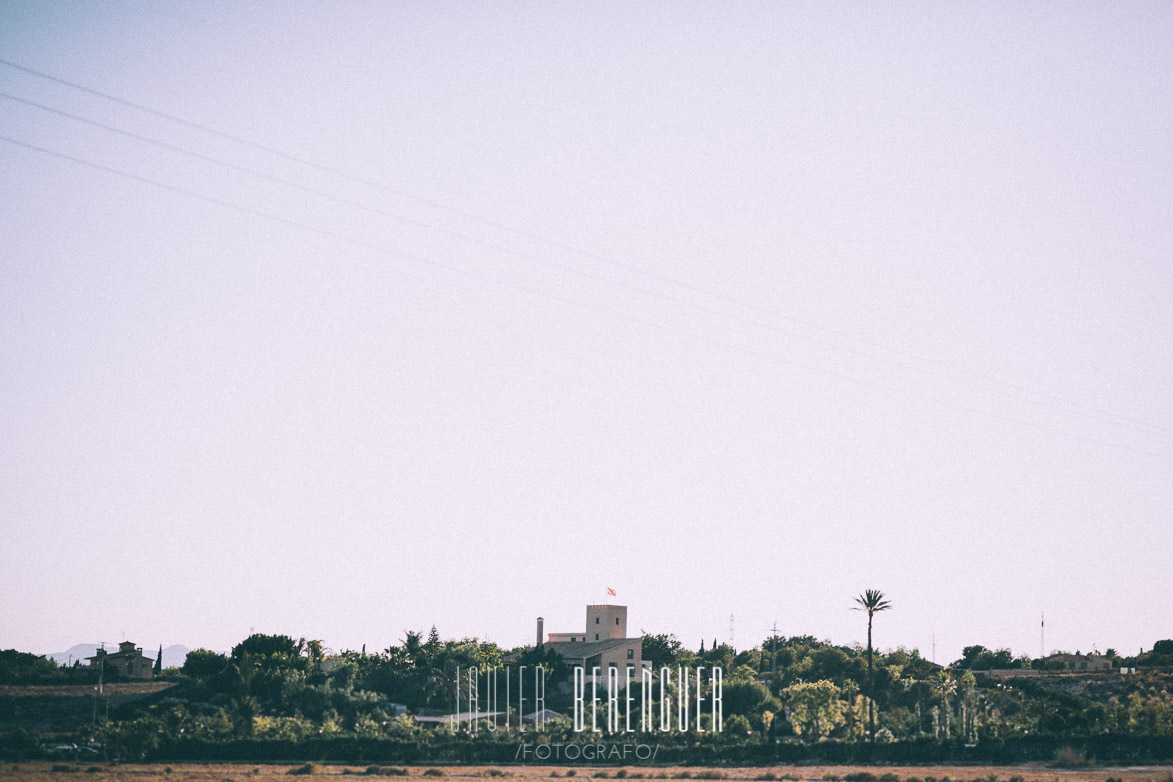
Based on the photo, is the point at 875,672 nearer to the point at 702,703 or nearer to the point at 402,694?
the point at 702,703

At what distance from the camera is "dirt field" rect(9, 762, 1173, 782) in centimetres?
7394

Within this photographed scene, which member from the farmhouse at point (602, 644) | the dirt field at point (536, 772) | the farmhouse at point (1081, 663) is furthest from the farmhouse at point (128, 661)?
the farmhouse at point (1081, 663)

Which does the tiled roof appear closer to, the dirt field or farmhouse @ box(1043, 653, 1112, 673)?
the dirt field

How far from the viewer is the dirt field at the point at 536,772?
7394cm

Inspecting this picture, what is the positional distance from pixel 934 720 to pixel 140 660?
4120 inches

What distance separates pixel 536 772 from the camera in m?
82.8

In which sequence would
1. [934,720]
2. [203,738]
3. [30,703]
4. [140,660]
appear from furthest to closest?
[140,660], [30,703], [934,720], [203,738]

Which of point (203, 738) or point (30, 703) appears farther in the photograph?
point (30, 703)

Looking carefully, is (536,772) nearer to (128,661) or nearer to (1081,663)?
(128,661)

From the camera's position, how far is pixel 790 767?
86.4 metres

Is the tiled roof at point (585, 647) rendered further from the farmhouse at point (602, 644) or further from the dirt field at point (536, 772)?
the dirt field at point (536, 772)

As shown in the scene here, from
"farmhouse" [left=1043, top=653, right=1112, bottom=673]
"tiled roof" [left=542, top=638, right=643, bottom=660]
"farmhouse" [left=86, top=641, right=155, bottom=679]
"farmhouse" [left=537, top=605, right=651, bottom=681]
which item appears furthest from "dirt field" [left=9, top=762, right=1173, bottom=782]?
"farmhouse" [left=1043, top=653, right=1112, bottom=673]

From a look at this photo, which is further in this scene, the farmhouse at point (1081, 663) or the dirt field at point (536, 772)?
the farmhouse at point (1081, 663)

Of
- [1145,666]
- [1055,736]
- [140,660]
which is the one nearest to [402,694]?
[140,660]
